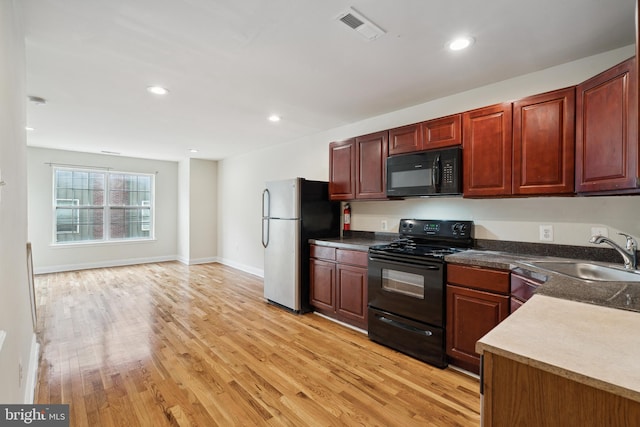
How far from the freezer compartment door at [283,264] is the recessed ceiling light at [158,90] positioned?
1.94m

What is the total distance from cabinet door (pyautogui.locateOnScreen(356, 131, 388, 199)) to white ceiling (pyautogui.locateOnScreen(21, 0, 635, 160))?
406mm

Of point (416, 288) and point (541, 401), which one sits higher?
point (541, 401)

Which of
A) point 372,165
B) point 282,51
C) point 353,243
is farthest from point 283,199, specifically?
point 282,51

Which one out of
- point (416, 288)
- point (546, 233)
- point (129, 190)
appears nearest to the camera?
point (546, 233)

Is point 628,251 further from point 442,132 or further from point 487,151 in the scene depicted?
point 442,132

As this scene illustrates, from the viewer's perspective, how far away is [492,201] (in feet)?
9.34

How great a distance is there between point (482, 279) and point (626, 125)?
1274 mm

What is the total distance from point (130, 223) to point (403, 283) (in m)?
6.62

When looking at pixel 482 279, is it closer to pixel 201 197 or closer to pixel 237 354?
pixel 237 354

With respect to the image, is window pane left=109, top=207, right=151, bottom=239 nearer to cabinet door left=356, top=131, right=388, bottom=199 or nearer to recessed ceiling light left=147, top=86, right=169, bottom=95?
recessed ceiling light left=147, top=86, right=169, bottom=95

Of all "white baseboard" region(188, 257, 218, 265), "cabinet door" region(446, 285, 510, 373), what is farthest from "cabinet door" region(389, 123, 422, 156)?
"white baseboard" region(188, 257, 218, 265)

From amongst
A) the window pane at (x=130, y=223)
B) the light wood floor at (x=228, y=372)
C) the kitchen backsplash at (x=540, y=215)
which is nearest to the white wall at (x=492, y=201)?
the kitchen backsplash at (x=540, y=215)

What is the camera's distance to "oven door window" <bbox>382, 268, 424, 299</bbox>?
2696mm

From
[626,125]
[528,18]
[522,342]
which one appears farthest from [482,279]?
[528,18]
